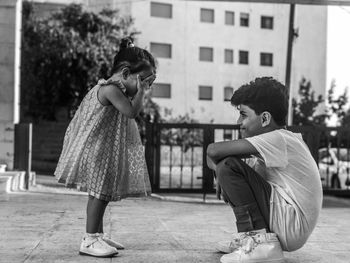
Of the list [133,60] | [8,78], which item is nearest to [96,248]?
[133,60]

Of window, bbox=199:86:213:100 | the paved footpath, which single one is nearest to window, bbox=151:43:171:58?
window, bbox=199:86:213:100

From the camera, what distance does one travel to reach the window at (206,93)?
33156 millimetres

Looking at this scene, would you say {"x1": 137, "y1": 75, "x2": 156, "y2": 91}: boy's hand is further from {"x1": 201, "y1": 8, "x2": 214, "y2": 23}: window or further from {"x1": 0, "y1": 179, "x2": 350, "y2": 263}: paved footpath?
{"x1": 201, "y1": 8, "x2": 214, "y2": 23}: window

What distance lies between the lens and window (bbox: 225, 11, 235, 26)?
34.1m

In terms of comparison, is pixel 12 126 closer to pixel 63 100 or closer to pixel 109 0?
pixel 63 100

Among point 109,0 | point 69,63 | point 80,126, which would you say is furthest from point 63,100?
point 80,126

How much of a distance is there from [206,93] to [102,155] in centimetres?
3028

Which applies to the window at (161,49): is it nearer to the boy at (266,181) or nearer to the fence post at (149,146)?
the fence post at (149,146)

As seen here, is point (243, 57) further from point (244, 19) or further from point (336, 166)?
point (336, 166)

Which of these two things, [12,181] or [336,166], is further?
[336,166]

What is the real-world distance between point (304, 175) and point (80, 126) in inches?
52.1

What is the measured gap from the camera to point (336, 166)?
31.1 ft

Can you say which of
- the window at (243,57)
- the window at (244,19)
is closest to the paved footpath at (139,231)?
the window at (243,57)

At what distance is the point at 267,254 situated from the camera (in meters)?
2.79
